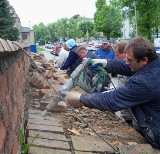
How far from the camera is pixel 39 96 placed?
5480 millimetres

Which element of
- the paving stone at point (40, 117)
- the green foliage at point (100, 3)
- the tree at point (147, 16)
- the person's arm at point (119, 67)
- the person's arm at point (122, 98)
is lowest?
the paving stone at point (40, 117)

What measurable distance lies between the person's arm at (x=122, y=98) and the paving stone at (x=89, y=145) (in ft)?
1.32

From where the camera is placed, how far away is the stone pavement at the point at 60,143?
3.01 meters

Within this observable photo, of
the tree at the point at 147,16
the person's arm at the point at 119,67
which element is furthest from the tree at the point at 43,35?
the person's arm at the point at 119,67

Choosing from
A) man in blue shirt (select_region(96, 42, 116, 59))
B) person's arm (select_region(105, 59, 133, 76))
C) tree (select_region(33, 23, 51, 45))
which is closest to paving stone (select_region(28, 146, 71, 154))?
person's arm (select_region(105, 59, 133, 76))

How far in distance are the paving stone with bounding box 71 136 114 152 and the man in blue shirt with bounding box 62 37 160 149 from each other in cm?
40

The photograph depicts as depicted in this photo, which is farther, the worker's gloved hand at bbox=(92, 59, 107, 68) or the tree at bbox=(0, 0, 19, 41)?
the tree at bbox=(0, 0, 19, 41)

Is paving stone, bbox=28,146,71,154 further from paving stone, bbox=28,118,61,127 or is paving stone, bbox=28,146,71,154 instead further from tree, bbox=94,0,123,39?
tree, bbox=94,0,123,39

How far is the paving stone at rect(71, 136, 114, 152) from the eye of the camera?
3.24 meters

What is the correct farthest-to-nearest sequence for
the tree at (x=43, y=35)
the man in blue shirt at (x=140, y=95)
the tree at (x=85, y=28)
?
the tree at (x=43, y=35), the tree at (x=85, y=28), the man in blue shirt at (x=140, y=95)

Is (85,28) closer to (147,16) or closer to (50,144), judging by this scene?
(147,16)

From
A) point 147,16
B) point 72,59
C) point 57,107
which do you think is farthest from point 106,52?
point 147,16

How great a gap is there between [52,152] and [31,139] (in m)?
0.29

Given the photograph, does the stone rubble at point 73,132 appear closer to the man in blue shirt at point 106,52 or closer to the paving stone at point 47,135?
the paving stone at point 47,135
